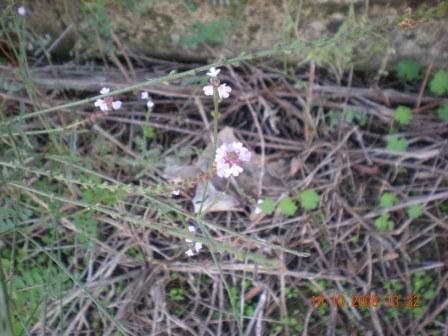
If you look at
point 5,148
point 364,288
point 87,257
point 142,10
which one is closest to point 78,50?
point 142,10

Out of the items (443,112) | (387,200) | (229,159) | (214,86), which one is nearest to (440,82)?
(443,112)

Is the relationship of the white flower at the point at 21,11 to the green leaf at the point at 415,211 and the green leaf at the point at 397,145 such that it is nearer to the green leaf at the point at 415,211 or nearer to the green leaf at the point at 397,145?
the green leaf at the point at 397,145

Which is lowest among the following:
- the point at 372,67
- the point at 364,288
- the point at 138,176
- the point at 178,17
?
the point at 364,288

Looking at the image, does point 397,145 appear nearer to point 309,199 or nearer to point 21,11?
point 309,199

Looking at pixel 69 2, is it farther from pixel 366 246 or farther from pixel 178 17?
pixel 366 246
